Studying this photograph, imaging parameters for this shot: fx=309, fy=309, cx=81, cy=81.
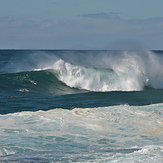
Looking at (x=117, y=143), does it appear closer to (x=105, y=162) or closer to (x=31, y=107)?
(x=105, y=162)

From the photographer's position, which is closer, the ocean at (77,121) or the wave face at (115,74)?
the ocean at (77,121)

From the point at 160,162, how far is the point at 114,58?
86.4ft

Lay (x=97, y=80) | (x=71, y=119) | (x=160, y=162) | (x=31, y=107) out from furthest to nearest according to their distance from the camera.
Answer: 1. (x=97, y=80)
2. (x=31, y=107)
3. (x=71, y=119)
4. (x=160, y=162)

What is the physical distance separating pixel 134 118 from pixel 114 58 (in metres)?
20.6

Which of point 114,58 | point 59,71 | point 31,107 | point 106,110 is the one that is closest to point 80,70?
point 59,71

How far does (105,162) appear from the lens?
668 cm

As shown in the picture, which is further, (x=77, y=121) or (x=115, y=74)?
(x=115, y=74)

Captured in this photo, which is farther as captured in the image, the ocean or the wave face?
the wave face

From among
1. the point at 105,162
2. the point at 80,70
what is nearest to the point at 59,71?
the point at 80,70

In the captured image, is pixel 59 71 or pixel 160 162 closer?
pixel 160 162

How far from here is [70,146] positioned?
333 inches

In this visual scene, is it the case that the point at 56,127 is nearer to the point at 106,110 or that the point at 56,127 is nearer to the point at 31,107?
the point at 106,110

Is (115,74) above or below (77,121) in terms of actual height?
above

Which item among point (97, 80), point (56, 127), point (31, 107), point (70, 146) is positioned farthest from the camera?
point (97, 80)
